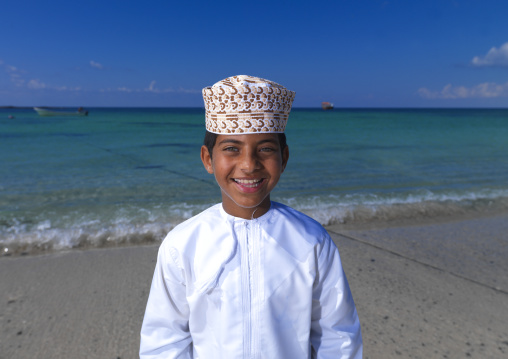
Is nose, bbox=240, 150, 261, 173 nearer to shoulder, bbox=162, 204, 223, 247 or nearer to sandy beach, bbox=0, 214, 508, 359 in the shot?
shoulder, bbox=162, 204, 223, 247

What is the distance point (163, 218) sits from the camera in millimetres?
5418

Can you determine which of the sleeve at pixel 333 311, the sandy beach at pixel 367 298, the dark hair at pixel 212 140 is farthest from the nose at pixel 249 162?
the sandy beach at pixel 367 298

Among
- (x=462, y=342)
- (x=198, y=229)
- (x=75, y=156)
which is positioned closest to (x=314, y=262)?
(x=198, y=229)

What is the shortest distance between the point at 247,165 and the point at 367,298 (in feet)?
6.46

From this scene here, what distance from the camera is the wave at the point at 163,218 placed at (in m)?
4.11

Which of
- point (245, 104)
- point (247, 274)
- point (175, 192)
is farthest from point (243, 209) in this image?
point (175, 192)

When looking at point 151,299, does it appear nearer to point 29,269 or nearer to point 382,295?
point 382,295

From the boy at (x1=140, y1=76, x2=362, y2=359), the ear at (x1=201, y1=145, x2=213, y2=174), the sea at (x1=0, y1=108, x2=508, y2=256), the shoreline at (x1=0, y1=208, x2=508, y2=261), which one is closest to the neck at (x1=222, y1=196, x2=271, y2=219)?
the boy at (x1=140, y1=76, x2=362, y2=359)

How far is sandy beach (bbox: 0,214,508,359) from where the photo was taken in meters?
2.29

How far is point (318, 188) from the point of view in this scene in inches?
301

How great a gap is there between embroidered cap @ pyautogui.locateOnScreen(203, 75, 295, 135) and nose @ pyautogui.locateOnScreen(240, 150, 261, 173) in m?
0.07

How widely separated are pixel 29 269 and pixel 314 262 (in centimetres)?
297

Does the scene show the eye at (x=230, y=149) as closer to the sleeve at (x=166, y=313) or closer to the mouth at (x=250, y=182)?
the mouth at (x=250, y=182)

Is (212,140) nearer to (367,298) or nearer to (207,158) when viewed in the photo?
(207,158)
